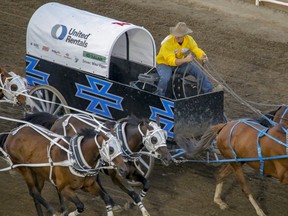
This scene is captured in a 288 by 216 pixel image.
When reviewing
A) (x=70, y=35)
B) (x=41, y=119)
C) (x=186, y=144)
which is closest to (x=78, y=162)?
(x=41, y=119)

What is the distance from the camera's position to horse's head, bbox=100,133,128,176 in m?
8.82

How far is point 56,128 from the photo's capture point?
33.9ft

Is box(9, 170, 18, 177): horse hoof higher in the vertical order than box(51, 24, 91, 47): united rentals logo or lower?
lower

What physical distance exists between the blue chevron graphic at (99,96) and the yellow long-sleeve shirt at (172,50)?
0.88m

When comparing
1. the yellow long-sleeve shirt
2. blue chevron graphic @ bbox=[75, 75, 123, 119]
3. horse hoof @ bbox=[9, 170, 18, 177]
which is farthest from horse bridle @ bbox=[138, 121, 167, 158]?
horse hoof @ bbox=[9, 170, 18, 177]

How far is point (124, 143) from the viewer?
31.4ft

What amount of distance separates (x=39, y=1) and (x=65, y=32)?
600 centimetres

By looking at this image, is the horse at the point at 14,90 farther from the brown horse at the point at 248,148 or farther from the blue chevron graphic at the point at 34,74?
the brown horse at the point at 248,148

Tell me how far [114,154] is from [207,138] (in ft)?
6.72

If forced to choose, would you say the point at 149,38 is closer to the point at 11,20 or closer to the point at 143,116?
the point at 143,116

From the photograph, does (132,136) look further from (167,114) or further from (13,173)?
(13,173)

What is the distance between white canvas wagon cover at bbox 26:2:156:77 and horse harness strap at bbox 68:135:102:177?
233 cm

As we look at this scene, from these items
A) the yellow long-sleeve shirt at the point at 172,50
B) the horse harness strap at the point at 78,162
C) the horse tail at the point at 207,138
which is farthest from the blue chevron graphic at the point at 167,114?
the horse harness strap at the point at 78,162

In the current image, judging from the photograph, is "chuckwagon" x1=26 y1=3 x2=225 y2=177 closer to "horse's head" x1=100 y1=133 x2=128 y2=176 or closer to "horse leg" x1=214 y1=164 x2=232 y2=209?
"horse leg" x1=214 y1=164 x2=232 y2=209
